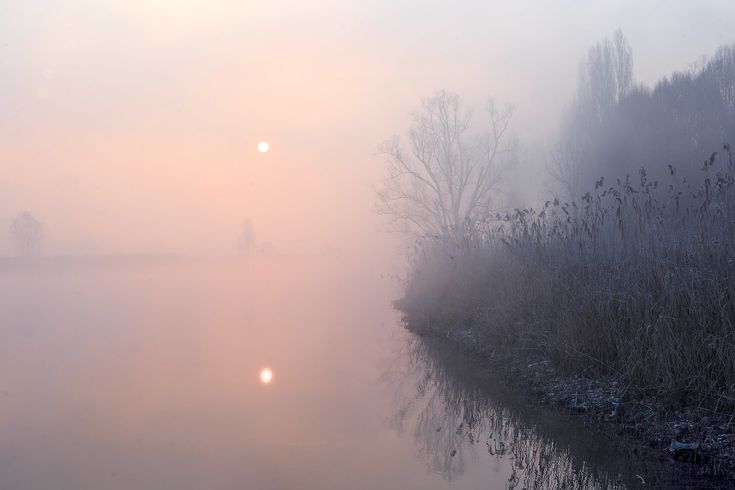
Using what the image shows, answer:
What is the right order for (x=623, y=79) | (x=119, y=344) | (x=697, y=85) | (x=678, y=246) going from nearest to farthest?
(x=678, y=246)
(x=119, y=344)
(x=697, y=85)
(x=623, y=79)

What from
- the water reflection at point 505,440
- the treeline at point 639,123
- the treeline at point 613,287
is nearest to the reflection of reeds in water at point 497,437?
the water reflection at point 505,440

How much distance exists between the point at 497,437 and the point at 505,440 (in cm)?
13

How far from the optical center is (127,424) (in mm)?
7109

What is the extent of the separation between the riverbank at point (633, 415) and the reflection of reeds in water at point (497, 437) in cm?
27

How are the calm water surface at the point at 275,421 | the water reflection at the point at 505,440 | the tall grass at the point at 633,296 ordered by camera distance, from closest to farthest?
the water reflection at the point at 505,440 < the calm water surface at the point at 275,421 < the tall grass at the point at 633,296

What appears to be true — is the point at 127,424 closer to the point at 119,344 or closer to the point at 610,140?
the point at 119,344

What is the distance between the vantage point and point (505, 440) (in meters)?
6.34

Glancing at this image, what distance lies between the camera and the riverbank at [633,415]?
5328mm

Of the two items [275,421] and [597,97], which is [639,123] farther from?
[275,421]

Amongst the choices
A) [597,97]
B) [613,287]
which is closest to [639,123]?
[597,97]

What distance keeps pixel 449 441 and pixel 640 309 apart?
2.87 m

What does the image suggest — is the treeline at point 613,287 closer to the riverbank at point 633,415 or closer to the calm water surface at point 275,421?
the riverbank at point 633,415

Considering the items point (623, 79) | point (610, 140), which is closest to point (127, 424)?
point (610, 140)

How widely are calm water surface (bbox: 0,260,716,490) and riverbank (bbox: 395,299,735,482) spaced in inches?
10.4
